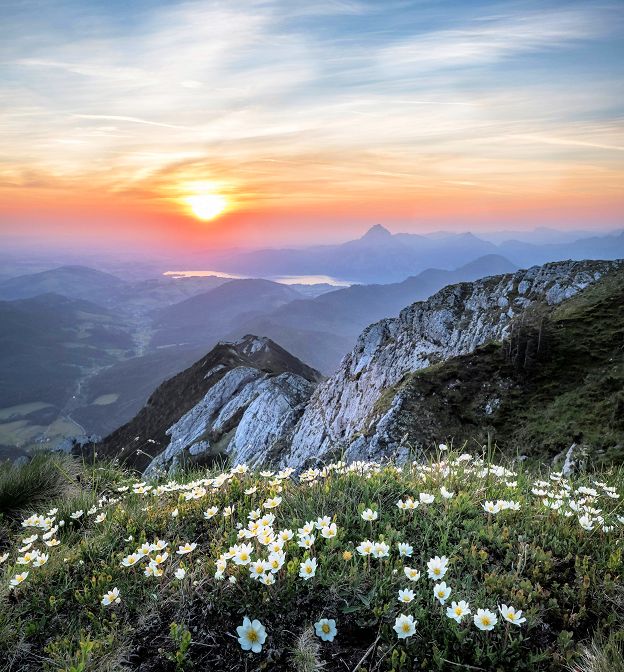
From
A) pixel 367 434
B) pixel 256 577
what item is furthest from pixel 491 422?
pixel 256 577

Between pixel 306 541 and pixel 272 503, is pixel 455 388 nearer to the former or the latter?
pixel 272 503

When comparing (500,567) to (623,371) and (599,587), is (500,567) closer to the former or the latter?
(599,587)

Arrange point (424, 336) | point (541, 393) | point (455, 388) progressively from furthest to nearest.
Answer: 1. point (424, 336)
2. point (455, 388)
3. point (541, 393)

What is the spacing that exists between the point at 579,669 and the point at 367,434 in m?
26.0

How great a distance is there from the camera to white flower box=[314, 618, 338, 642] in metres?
3.41

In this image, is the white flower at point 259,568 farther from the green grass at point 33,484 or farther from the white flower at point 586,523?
the green grass at point 33,484

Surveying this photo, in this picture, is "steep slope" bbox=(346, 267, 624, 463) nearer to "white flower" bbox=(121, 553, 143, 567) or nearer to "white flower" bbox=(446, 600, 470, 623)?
"white flower" bbox=(121, 553, 143, 567)

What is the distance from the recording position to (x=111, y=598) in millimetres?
4035

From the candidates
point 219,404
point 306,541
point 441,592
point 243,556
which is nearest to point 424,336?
point 219,404

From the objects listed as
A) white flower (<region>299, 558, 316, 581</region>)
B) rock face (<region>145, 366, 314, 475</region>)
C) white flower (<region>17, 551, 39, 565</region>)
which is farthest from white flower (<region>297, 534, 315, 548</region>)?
rock face (<region>145, 366, 314, 475</region>)

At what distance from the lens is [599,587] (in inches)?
156

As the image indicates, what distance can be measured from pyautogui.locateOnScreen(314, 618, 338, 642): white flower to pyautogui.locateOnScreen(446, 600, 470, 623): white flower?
0.92m

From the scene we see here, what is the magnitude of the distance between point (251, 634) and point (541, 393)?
29.9 meters

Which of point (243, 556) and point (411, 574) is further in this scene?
point (243, 556)
